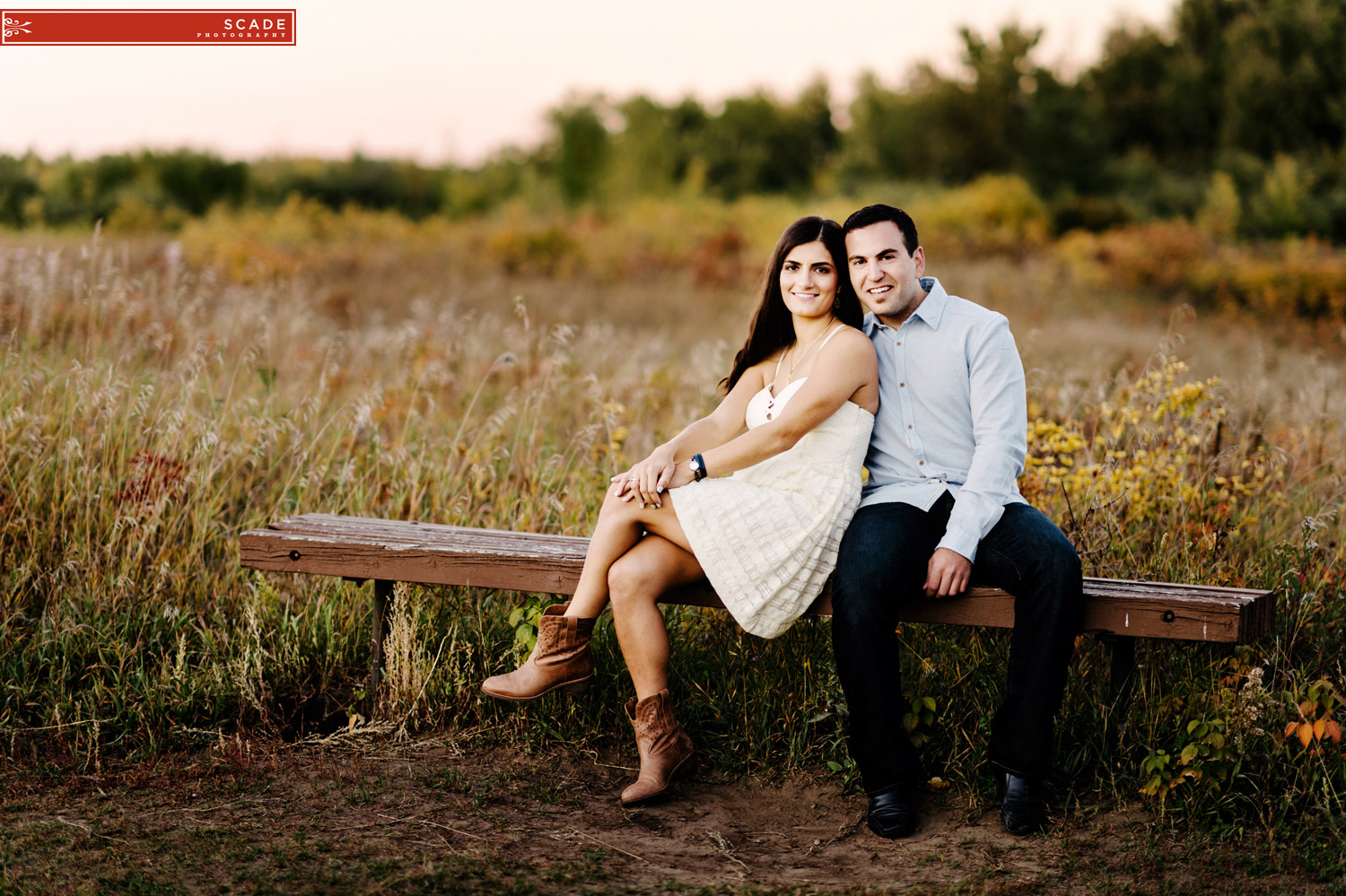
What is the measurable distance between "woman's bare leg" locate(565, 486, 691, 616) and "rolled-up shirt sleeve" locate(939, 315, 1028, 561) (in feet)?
2.61

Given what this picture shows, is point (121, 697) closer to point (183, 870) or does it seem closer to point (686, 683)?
point (183, 870)

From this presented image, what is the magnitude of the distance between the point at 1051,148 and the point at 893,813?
2731 cm

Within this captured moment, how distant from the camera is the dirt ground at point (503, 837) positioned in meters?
2.67

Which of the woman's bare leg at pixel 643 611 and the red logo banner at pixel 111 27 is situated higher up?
the red logo banner at pixel 111 27

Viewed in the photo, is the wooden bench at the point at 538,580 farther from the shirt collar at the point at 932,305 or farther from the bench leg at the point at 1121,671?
the shirt collar at the point at 932,305

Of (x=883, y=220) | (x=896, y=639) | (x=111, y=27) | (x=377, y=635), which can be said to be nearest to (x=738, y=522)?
(x=896, y=639)

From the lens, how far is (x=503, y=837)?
9.61 feet

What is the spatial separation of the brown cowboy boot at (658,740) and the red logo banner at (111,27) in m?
3.46

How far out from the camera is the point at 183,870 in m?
2.67

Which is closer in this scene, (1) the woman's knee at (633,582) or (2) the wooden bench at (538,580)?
(2) the wooden bench at (538,580)

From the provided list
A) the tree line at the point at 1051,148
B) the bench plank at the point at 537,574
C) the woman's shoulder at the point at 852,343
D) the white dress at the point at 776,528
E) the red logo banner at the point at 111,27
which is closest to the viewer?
the bench plank at the point at 537,574

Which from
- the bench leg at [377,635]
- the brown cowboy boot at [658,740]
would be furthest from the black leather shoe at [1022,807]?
the bench leg at [377,635]

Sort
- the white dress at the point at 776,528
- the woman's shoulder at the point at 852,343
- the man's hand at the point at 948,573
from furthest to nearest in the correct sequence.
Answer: the woman's shoulder at the point at 852,343 < the white dress at the point at 776,528 < the man's hand at the point at 948,573

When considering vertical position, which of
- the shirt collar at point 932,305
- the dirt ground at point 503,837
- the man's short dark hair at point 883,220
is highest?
the man's short dark hair at point 883,220
